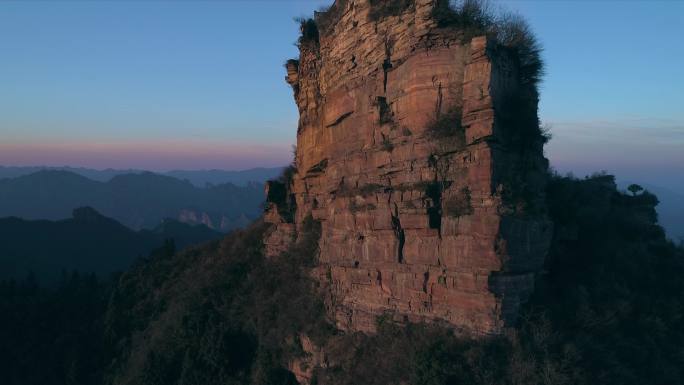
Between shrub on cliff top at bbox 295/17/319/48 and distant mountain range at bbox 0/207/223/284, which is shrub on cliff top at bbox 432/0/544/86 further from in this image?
distant mountain range at bbox 0/207/223/284

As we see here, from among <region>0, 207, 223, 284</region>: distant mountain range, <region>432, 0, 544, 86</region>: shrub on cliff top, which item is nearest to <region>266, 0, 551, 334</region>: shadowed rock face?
<region>432, 0, 544, 86</region>: shrub on cliff top

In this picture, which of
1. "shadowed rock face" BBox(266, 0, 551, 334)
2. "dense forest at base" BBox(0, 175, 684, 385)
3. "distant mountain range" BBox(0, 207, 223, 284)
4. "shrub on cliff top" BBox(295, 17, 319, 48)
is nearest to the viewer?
"dense forest at base" BBox(0, 175, 684, 385)

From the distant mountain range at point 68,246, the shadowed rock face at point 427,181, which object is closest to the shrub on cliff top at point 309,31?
the shadowed rock face at point 427,181

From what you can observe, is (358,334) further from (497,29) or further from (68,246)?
(68,246)

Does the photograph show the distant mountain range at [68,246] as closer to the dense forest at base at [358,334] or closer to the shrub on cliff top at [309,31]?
the dense forest at base at [358,334]

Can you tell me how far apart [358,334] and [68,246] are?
292ft

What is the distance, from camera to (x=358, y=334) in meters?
19.8

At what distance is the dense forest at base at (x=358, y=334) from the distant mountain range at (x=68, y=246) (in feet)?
143

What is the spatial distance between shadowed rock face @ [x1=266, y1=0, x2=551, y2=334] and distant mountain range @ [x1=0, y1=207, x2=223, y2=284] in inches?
2525

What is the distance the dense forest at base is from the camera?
15.5 meters

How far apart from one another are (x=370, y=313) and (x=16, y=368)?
31.2 m

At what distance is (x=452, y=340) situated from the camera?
15695 millimetres

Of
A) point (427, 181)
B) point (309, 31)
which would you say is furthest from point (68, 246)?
point (427, 181)

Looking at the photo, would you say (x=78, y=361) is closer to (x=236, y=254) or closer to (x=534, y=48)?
(x=236, y=254)
